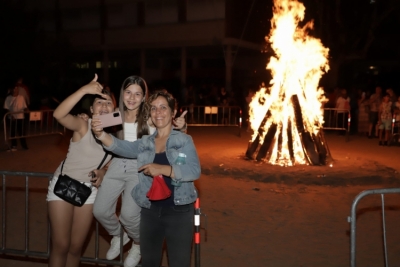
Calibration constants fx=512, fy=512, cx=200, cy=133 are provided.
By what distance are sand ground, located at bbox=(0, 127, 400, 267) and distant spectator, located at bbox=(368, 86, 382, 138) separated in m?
3.87

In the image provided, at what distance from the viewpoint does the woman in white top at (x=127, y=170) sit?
15.1 feet

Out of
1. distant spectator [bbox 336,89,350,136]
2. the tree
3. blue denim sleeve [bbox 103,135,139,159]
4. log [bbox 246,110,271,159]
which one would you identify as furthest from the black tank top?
the tree

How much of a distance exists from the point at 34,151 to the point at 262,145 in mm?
6914

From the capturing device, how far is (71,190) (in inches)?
178

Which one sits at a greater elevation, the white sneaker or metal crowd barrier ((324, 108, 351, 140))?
metal crowd barrier ((324, 108, 351, 140))

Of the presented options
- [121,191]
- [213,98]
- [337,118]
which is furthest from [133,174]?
[213,98]

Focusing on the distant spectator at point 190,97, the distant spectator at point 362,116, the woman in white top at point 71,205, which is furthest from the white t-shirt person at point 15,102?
the distant spectator at point 362,116

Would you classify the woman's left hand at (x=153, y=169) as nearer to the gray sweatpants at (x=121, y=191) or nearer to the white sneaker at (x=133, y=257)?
the gray sweatpants at (x=121, y=191)

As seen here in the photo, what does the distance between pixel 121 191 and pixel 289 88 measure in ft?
31.6

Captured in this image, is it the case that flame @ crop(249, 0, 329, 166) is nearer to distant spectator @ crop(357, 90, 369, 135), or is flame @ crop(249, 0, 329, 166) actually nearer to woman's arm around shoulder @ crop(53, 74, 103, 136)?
distant spectator @ crop(357, 90, 369, 135)

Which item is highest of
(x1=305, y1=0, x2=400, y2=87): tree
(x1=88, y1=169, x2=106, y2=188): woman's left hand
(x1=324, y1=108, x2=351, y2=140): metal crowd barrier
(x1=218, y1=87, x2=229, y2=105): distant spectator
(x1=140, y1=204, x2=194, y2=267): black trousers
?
(x1=305, y1=0, x2=400, y2=87): tree

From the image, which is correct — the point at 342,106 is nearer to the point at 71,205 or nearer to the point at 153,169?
the point at 71,205

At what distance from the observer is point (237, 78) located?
1460 inches

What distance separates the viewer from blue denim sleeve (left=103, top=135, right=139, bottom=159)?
435 centimetres
